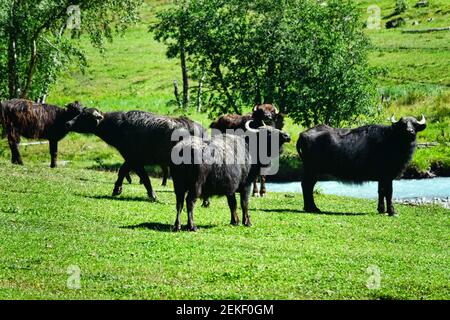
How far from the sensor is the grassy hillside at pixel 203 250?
15.4m

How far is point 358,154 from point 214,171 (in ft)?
25.5

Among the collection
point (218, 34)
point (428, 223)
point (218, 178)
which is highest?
point (218, 34)

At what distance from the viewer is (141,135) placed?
2680 cm

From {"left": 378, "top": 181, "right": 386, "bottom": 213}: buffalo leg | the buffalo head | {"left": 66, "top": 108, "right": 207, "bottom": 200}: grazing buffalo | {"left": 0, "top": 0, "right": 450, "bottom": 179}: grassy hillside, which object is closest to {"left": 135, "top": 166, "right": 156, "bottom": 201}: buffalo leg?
{"left": 66, "top": 108, "right": 207, "bottom": 200}: grazing buffalo

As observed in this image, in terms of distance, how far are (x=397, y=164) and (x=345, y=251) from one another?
7.92 meters

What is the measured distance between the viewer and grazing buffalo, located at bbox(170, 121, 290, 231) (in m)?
19.9

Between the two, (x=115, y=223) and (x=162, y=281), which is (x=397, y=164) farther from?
(x=162, y=281)

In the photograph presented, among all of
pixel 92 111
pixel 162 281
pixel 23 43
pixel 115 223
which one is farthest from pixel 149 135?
pixel 23 43

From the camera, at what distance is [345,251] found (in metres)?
19.5

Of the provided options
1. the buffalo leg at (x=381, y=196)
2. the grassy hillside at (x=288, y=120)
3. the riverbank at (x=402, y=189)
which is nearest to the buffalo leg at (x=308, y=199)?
the buffalo leg at (x=381, y=196)

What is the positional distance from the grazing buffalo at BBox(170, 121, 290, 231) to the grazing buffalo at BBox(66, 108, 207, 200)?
4708mm

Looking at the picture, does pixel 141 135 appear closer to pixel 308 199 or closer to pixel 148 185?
pixel 148 185

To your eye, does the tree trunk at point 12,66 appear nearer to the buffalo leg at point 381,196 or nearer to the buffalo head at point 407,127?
the buffalo head at point 407,127

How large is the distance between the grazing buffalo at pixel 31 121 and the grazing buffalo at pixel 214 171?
13358 millimetres
